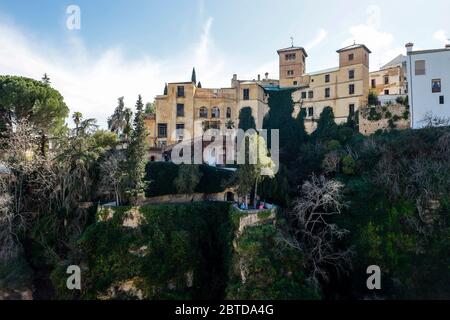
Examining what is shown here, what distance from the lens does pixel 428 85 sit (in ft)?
111

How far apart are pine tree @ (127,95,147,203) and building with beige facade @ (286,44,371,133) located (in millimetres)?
26049

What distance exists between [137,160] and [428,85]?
3003cm

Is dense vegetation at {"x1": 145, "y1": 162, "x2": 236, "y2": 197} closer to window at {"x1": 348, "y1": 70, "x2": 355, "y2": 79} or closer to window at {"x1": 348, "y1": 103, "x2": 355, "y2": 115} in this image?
window at {"x1": 348, "y1": 103, "x2": 355, "y2": 115}

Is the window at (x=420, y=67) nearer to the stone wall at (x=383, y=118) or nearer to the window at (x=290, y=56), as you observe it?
the stone wall at (x=383, y=118)

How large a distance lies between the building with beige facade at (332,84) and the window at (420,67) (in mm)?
7569

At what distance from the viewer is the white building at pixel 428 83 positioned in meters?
33.1

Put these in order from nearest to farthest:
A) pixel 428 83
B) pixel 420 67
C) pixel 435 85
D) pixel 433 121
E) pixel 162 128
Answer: pixel 433 121 < pixel 435 85 < pixel 428 83 < pixel 420 67 < pixel 162 128

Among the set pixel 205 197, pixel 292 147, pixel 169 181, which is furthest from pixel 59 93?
pixel 292 147

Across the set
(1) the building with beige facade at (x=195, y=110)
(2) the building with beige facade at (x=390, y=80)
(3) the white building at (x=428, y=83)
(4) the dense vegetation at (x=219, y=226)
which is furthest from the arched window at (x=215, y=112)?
(3) the white building at (x=428, y=83)

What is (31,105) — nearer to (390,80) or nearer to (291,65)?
(291,65)

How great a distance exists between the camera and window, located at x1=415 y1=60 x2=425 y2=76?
3376cm

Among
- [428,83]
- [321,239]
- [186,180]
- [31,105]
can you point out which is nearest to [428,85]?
[428,83]

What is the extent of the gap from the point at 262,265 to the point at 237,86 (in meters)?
29.1
